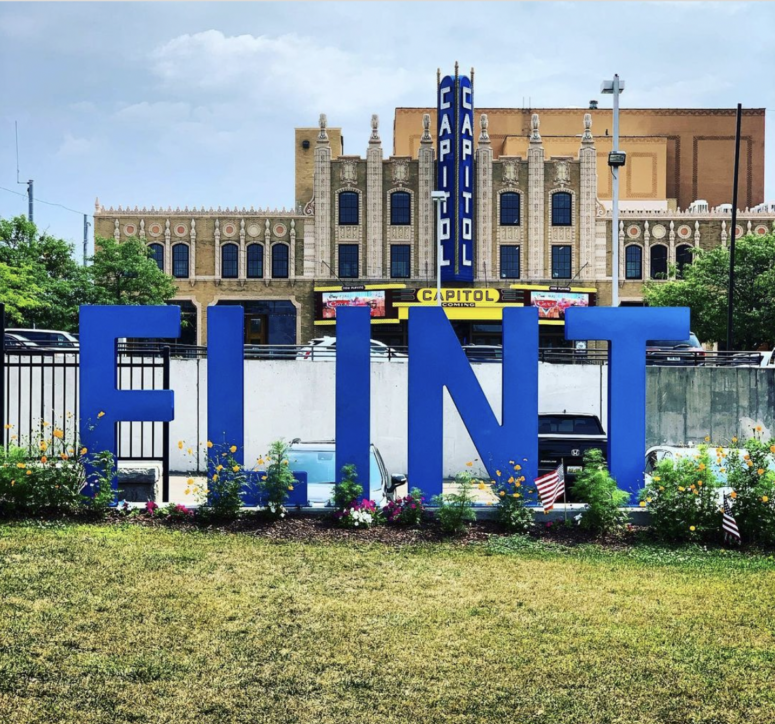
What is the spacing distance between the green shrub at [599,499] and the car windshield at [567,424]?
690cm

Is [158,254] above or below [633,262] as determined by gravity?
above

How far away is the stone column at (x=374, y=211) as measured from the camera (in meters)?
48.5

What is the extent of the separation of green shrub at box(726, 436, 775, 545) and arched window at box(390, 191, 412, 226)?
39302 mm

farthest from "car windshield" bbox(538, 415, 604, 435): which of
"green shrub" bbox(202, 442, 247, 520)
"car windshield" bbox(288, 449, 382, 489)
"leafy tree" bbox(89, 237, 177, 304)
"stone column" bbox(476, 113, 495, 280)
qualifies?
"stone column" bbox(476, 113, 495, 280)

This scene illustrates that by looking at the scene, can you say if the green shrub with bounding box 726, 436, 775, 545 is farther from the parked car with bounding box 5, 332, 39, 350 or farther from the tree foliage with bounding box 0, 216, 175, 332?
the tree foliage with bounding box 0, 216, 175, 332

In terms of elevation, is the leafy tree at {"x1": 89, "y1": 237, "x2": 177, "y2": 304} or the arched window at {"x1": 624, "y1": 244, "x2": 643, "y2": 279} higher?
the arched window at {"x1": 624, "y1": 244, "x2": 643, "y2": 279}

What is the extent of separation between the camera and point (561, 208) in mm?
49000

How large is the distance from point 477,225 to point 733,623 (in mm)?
42262

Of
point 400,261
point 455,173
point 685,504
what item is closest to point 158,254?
point 400,261

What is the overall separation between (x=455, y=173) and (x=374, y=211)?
16.3 ft

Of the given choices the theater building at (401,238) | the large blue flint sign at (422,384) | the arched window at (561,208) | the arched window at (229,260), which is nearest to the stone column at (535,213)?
the theater building at (401,238)

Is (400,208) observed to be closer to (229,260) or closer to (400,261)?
(400,261)

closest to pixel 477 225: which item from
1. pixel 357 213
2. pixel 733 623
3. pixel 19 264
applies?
pixel 357 213

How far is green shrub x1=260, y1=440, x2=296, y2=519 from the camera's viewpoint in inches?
438
